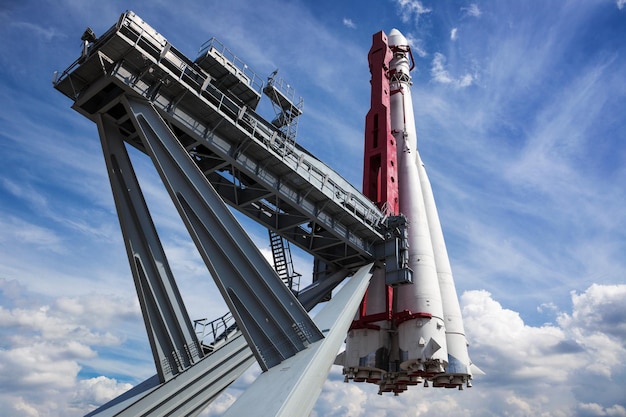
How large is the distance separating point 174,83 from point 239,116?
2.61m

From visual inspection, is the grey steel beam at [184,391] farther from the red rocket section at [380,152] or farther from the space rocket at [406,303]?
the red rocket section at [380,152]

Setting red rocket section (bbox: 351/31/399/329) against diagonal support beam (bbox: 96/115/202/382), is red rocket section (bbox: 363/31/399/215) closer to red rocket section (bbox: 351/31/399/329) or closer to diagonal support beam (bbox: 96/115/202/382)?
red rocket section (bbox: 351/31/399/329)

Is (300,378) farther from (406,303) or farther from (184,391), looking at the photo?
(406,303)

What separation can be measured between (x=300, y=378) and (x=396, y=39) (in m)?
29.8

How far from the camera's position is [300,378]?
15.2 metres

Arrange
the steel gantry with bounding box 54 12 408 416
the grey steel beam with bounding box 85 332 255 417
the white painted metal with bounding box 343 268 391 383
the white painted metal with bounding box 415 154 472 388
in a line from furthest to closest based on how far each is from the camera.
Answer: the white painted metal with bounding box 343 268 391 383 < the white painted metal with bounding box 415 154 472 388 < the grey steel beam with bounding box 85 332 255 417 < the steel gantry with bounding box 54 12 408 416

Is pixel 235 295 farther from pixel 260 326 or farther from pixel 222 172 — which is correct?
pixel 222 172

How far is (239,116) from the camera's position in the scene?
59.7 feet

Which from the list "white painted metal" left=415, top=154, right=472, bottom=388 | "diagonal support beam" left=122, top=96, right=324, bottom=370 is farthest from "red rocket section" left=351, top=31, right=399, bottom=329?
"diagonal support beam" left=122, top=96, right=324, bottom=370

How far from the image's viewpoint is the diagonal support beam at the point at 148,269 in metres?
17.3

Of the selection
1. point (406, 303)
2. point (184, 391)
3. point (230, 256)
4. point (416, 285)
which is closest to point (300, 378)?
point (230, 256)

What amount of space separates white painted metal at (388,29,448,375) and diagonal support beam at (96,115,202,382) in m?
11.4

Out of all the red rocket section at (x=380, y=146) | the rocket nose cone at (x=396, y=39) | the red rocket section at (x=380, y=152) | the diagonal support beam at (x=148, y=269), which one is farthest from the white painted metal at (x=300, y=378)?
the rocket nose cone at (x=396, y=39)

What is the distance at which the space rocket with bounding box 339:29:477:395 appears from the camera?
962 inches
